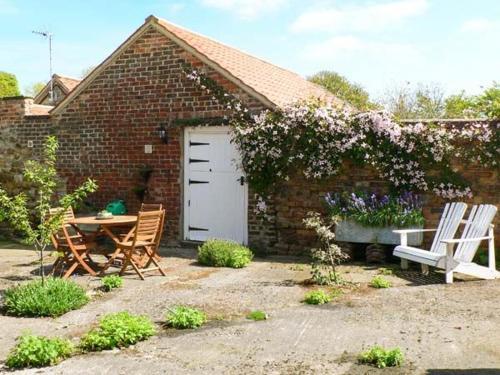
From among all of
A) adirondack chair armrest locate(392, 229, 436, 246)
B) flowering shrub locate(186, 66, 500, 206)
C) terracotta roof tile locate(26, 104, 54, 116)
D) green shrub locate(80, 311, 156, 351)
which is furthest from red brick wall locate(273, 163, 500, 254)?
terracotta roof tile locate(26, 104, 54, 116)

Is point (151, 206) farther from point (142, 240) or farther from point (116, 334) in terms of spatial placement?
point (116, 334)

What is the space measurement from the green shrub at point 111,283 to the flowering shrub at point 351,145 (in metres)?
3.59

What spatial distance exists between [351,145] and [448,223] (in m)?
2.09

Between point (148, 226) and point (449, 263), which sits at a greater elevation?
point (148, 226)

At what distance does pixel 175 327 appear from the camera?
18.6 ft

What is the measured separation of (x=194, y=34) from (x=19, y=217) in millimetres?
7286

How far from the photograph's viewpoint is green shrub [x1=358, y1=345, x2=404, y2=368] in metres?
4.47

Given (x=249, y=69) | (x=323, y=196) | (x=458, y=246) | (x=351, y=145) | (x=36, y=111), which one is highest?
(x=249, y=69)

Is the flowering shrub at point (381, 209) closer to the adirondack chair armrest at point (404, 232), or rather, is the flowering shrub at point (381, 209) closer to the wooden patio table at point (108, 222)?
the adirondack chair armrest at point (404, 232)

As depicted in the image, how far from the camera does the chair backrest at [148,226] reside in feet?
26.0

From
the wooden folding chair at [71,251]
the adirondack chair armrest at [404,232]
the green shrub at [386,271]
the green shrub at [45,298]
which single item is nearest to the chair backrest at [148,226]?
the wooden folding chair at [71,251]

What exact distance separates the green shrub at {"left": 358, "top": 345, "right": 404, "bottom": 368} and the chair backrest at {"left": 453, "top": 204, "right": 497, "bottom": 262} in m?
3.76

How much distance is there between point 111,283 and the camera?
7.46 m

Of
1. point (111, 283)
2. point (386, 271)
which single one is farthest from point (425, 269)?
point (111, 283)
